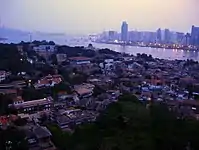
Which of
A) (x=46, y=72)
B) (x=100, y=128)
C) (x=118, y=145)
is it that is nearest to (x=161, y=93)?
(x=46, y=72)

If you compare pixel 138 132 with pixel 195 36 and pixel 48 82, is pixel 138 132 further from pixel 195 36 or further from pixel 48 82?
pixel 195 36

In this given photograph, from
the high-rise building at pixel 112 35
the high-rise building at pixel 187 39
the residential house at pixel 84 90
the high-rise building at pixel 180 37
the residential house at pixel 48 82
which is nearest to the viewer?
the residential house at pixel 84 90

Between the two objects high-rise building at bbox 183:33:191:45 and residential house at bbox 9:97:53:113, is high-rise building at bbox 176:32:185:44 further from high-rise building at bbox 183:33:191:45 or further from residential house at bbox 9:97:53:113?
residential house at bbox 9:97:53:113

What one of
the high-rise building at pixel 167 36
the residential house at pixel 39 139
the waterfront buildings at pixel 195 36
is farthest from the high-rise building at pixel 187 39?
the residential house at pixel 39 139

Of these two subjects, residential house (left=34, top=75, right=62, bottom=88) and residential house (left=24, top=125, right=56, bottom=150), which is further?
residential house (left=34, top=75, right=62, bottom=88)

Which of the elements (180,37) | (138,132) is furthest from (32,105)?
(180,37)

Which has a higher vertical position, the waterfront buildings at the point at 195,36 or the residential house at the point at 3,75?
the waterfront buildings at the point at 195,36

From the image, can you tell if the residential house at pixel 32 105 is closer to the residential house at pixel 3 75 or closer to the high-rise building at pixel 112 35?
the residential house at pixel 3 75

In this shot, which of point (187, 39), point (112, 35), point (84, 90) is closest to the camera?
point (84, 90)

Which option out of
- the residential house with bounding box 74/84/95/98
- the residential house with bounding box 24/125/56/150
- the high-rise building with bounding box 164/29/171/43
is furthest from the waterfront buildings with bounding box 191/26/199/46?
the residential house with bounding box 24/125/56/150

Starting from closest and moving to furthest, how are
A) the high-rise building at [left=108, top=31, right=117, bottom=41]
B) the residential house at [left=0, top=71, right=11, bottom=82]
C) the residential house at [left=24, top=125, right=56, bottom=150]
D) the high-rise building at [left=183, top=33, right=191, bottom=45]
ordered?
the residential house at [left=24, top=125, right=56, bottom=150] → the residential house at [left=0, top=71, right=11, bottom=82] → the high-rise building at [left=183, top=33, right=191, bottom=45] → the high-rise building at [left=108, top=31, right=117, bottom=41]

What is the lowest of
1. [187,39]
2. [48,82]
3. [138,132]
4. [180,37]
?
[48,82]
